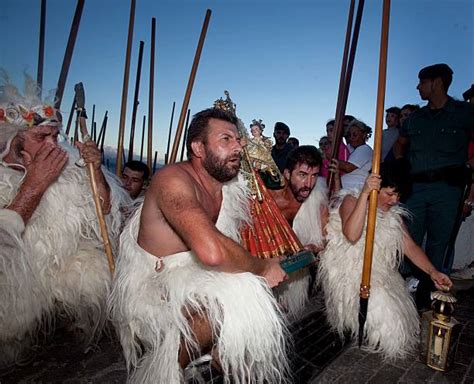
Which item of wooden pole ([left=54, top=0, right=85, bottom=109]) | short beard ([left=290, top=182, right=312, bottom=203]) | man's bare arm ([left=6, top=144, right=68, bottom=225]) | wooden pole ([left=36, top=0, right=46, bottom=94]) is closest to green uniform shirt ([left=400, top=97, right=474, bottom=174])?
short beard ([left=290, top=182, right=312, bottom=203])

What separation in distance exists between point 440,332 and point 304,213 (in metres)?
1.28

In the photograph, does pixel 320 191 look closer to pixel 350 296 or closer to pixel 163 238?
pixel 350 296

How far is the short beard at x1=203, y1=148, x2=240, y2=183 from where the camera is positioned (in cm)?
188

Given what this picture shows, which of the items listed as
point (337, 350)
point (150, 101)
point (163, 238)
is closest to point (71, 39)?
point (150, 101)

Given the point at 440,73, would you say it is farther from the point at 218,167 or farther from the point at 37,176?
the point at 37,176

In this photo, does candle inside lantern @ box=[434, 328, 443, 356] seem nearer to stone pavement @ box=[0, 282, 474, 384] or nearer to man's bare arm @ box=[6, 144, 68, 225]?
stone pavement @ box=[0, 282, 474, 384]

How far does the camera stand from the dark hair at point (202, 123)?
193 cm

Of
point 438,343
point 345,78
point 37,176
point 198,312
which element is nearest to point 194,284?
point 198,312

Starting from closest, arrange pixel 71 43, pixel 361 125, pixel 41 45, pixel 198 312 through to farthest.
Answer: pixel 198 312 < pixel 71 43 < pixel 41 45 < pixel 361 125

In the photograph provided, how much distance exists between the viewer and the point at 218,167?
74.4 inches

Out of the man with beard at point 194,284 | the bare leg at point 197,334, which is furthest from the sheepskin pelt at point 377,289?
the bare leg at point 197,334

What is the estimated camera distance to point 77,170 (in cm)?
242

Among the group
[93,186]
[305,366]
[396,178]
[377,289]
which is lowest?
[305,366]

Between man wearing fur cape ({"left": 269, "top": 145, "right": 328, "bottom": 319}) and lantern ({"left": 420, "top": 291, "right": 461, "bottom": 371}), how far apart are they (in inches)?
35.6
